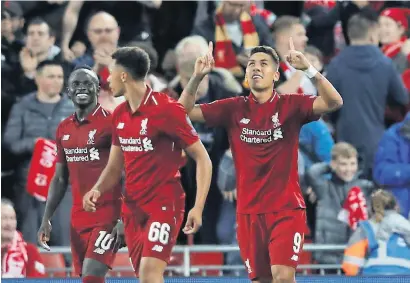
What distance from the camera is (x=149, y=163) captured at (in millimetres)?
8750

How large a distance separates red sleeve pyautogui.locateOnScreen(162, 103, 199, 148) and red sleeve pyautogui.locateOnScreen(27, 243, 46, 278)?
318 centimetres

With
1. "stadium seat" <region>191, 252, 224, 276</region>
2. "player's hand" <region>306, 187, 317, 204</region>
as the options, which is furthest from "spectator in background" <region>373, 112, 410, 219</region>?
"stadium seat" <region>191, 252, 224, 276</region>

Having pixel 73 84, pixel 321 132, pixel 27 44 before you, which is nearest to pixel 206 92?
pixel 321 132

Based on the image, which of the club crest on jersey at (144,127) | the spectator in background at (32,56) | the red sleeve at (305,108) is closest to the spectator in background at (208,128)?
the spectator in background at (32,56)

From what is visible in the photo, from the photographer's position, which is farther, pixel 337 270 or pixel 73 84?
pixel 337 270

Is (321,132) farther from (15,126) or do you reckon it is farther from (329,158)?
(15,126)

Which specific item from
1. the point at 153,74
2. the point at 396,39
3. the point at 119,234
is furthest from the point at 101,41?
the point at 119,234

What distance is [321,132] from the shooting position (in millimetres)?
12289

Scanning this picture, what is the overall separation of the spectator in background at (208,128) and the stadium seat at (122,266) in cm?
75

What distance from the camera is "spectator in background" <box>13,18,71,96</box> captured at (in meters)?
12.8

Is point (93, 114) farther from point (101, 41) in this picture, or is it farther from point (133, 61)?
point (101, 41)

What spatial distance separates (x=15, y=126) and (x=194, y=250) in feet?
6.82

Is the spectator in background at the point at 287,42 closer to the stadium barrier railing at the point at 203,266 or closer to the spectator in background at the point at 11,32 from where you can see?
the stadium barrier railing at the point at 203,266

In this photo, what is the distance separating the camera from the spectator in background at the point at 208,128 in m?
12.2
